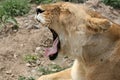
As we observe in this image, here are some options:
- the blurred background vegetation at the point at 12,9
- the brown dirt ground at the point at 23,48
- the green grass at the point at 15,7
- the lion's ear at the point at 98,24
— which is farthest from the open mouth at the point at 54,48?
the green grass at the point at 15,7

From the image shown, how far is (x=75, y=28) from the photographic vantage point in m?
4.20

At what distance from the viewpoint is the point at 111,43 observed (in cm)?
429

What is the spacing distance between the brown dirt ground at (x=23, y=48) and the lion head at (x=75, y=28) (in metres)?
1.17

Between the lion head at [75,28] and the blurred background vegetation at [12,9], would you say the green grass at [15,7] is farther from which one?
the lion head at [75,28]

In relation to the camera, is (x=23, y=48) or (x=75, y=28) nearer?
(x=75, y=28)

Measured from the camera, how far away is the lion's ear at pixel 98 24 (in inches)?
155

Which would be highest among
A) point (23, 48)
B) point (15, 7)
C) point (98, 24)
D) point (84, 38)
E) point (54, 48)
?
point (98, 24)

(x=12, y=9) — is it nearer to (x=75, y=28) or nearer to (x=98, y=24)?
(x=75, y=28)

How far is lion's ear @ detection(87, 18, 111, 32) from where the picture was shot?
3926mm

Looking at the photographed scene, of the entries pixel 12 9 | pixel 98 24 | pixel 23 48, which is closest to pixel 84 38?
pixel 98 24

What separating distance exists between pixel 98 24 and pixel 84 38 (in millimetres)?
263

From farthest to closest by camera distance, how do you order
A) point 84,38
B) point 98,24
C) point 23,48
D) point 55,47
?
point 23,48
point 55,47
point 84,38
point 98,24

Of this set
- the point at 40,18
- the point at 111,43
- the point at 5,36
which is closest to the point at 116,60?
the point at 111,43

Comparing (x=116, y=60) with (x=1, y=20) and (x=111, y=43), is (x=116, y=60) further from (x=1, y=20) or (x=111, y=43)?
(x=1, y=20)
